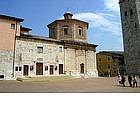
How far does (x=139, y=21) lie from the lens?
2.72 meters

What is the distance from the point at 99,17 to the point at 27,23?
1328 millimetres

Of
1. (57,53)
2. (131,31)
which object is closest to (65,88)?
(131,31)

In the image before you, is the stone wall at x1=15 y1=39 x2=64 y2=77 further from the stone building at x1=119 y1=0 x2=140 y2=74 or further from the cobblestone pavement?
the stone building at x1=119 y1=0 x2=140 y2=74

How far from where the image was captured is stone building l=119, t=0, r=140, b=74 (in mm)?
2617

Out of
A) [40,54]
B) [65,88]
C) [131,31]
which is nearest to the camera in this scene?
[65,88]

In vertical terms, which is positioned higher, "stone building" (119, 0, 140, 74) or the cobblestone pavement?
"stone building" (119, 0, 140, 74)

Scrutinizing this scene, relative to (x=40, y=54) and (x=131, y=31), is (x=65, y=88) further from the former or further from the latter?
(x=40, y=54)

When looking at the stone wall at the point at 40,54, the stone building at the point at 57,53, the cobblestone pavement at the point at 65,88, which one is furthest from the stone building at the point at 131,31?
the stone wall at the point at 40,54

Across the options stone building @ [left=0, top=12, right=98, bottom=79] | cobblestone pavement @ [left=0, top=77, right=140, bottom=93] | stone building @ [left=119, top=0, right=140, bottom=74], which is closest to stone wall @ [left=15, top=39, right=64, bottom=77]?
stone building @ [left=0, top=12, right=98, bottom=79]

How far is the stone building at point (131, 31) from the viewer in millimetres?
2617

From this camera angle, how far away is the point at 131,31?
9.12ft

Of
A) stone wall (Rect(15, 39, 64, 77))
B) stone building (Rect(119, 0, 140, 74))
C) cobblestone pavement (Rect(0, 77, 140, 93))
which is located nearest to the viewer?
cobblestone pavement (Rect(0, 77, 140, 93))
